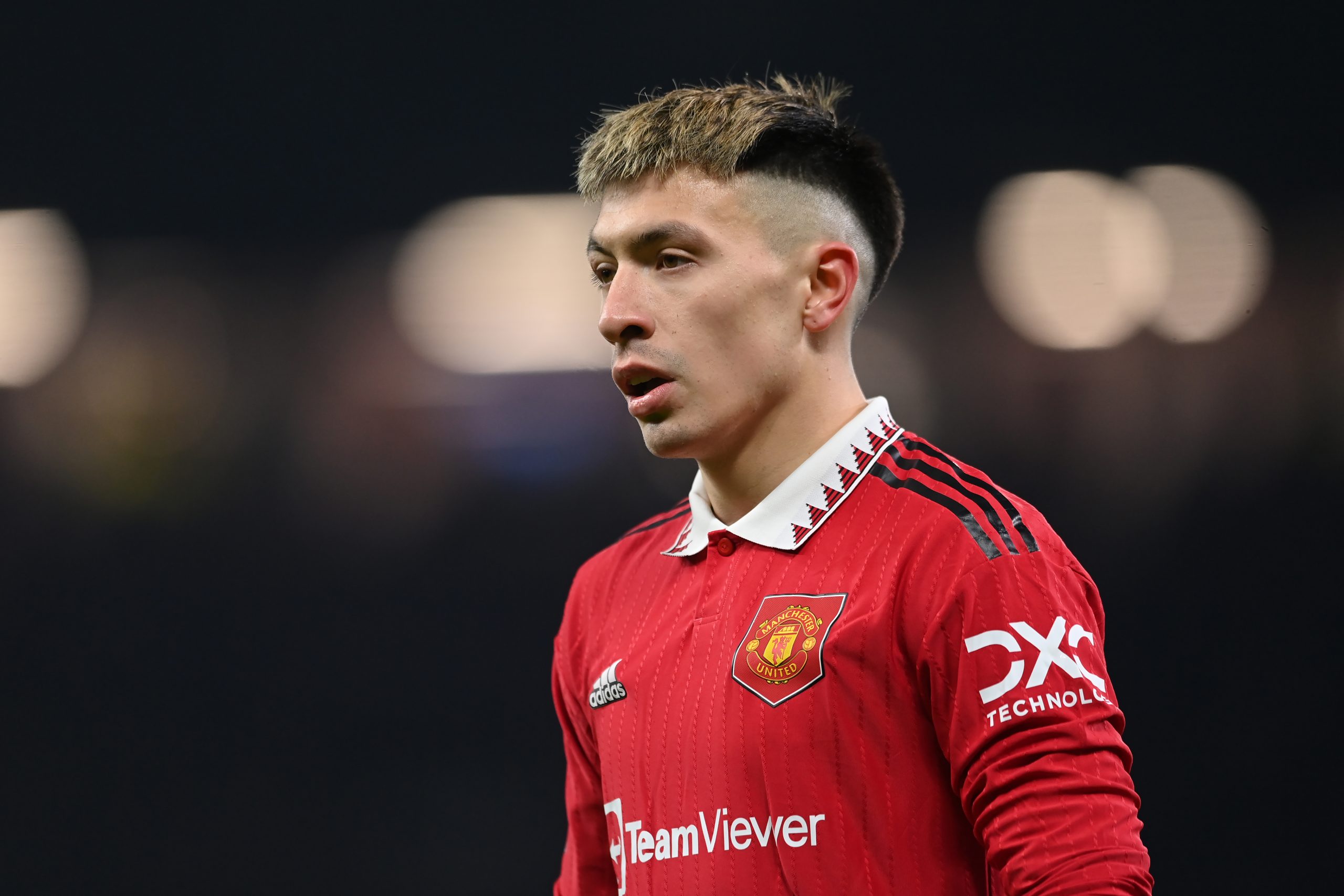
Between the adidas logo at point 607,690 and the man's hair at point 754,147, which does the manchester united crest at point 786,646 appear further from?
the man's hair at point 754,147

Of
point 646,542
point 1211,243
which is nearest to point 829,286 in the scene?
point 646,542

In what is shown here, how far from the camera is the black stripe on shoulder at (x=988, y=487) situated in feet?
3.33

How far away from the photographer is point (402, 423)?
Result: 2.22m

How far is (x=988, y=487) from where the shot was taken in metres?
1.07

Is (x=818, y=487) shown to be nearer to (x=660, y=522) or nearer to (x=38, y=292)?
(x=660, y=522)

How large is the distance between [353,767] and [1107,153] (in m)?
1.71

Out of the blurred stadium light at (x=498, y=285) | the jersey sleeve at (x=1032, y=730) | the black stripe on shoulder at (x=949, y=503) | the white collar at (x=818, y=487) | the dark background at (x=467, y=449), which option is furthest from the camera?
the blurred stadium light at (x=498, y=285)

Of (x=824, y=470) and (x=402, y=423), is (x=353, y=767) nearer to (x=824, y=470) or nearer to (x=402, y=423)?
(x=402, y=423)

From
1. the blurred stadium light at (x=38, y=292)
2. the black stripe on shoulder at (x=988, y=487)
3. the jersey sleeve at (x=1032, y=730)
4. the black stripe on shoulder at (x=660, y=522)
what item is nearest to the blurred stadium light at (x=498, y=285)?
the blurred stadium light at (x=38, y=292)

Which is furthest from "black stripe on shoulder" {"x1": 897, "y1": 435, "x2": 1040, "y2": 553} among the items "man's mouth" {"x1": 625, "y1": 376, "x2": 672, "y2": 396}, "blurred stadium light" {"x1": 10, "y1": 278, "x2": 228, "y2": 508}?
"blurred stadium light" {"x1": 10, "y1": 278, "x2": 228, "y2": 508}

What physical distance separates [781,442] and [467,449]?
1.12 metres

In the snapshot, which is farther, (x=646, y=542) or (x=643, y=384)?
(x=646, y=542)

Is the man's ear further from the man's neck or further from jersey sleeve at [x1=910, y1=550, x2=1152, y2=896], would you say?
jersey sleeve at [x1=910, y1=550, x2=1152, y2=896]

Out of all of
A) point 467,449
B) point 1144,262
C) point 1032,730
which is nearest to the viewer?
point 1032,730
